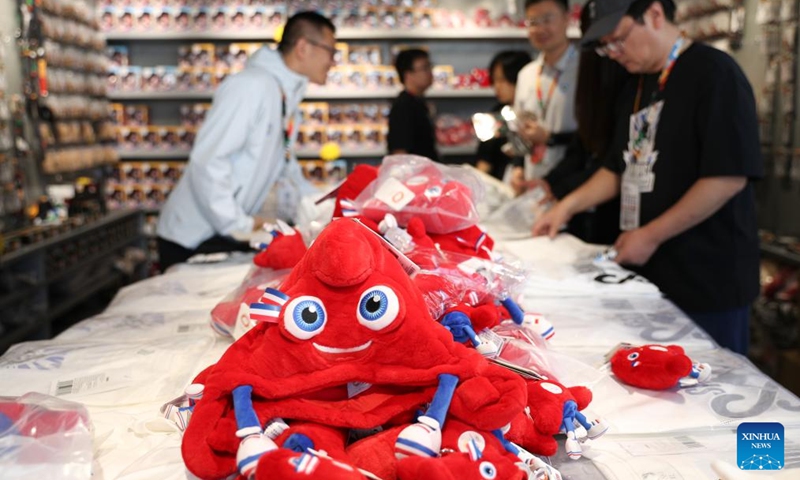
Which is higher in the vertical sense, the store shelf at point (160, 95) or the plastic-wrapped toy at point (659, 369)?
the store shelf at point (160, 95)

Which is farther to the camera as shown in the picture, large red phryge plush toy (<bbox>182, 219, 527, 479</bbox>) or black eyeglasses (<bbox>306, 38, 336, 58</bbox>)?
black eyeglasses (<bbox>306, 38, 336, 58</bbox>)

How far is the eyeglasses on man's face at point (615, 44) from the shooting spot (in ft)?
6.95

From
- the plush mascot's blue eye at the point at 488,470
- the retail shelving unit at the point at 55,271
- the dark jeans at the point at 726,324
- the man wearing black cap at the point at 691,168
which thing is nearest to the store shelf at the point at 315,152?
the retail shelving unit at the point at 55,271

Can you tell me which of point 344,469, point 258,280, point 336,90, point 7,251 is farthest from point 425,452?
point 336,90

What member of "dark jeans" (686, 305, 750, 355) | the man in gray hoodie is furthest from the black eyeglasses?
"dark jeans" (686, 305, 750, 355)

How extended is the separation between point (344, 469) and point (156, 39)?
5500mm

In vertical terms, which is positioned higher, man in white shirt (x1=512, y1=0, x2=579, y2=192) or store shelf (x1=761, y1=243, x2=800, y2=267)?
man in white shirt (x1=512, y1=0, x2=579, y2=192)

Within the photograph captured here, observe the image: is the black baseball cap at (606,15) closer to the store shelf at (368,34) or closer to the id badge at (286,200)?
the id badge at (286,200)

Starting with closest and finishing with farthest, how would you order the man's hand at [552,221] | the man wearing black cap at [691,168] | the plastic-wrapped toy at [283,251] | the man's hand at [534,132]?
the plastic-wrapped toy at [283,251]
the man wearing black cap at [691,168]
the man's hand at [552,221]
the man's hand at [534,132]

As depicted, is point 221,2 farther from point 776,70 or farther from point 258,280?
point 258,280

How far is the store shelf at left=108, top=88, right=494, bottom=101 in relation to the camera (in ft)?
17.5

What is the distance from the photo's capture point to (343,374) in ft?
2.88

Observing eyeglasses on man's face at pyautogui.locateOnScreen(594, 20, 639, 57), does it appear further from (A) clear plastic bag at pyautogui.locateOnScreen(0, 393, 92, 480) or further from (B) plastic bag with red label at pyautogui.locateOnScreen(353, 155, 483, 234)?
(A) clear plastic bag at pyautogui.locateOnScreen(0, 393, 92, 480)

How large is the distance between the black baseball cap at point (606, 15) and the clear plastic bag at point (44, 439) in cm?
173
